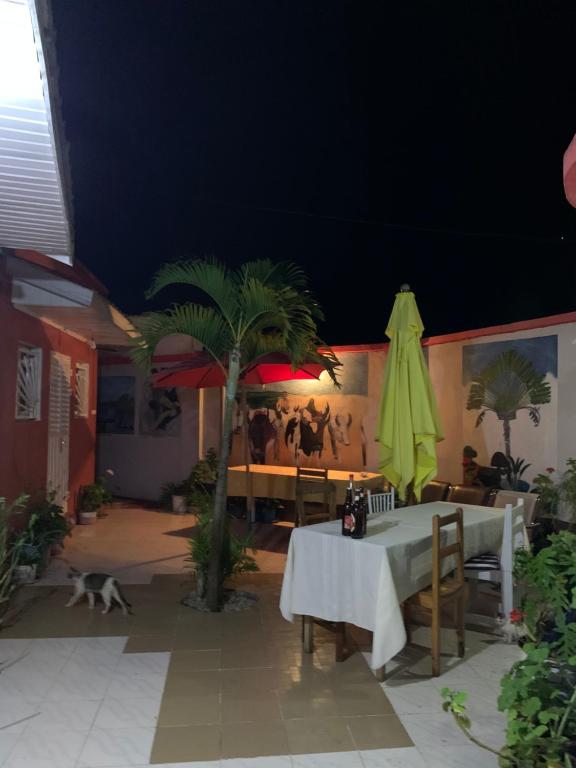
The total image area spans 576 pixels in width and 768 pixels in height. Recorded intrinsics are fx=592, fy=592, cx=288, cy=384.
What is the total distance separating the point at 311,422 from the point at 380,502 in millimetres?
4359

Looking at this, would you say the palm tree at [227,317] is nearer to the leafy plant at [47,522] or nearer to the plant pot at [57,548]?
the leafy plant at [47,522]

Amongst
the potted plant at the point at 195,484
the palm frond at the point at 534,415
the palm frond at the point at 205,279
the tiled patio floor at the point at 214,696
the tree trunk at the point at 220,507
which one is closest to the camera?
the tiled patio floor at the point at 214,696

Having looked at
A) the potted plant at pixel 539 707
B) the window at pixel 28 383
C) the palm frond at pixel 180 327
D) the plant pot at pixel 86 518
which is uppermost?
the palm frond at pixel 180 327

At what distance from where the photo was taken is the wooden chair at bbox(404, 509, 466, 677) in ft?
12.2

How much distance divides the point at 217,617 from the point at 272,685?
1.36 m

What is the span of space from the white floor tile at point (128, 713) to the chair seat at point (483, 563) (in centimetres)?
266

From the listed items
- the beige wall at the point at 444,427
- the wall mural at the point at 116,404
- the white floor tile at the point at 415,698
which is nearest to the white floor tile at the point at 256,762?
the white floor tile at the point at 415,698

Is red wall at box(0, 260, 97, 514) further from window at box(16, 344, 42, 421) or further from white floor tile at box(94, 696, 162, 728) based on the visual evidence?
white floor tile at box(94, 696, 162, 728)

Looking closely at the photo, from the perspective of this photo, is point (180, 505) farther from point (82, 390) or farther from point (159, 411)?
point (82, 390)

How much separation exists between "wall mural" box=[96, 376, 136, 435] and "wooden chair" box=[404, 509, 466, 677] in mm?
8387

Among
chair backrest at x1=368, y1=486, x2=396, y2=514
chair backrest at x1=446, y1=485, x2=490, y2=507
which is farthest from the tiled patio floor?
chair backrest at x1=446, y1=485, x2=490, y2=507

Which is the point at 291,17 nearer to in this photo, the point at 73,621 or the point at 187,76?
the point at 187,76

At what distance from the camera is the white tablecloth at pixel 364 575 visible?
353 cm

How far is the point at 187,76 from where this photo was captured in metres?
7.35
